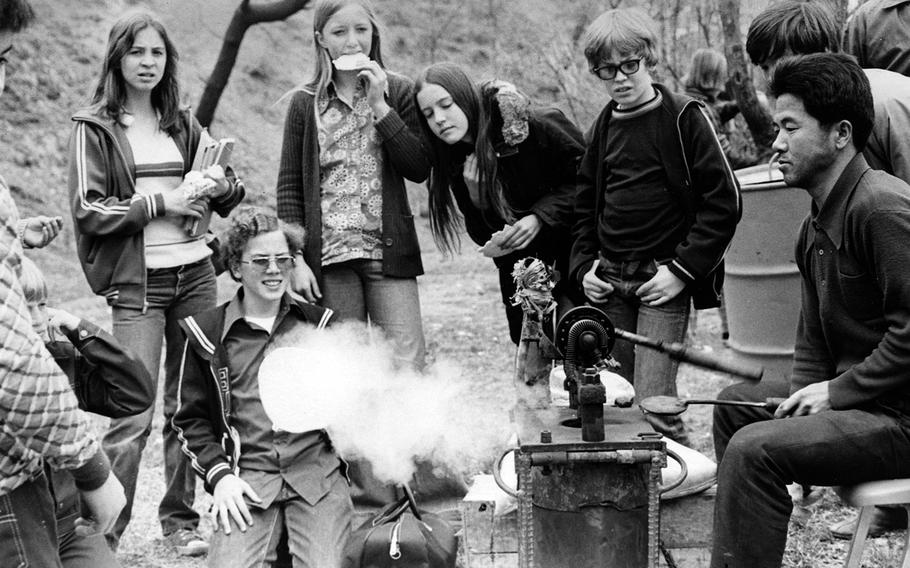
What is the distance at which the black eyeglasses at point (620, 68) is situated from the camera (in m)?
3.64

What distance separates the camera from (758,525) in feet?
8.95

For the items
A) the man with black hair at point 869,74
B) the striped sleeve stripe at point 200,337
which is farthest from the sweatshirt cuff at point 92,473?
the man with black hair at point 869,74

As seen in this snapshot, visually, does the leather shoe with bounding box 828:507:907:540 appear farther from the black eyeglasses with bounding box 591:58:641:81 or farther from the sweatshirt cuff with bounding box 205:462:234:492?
the sweatshirt cuff with bounding box 205:462:234:492

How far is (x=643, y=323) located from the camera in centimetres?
372

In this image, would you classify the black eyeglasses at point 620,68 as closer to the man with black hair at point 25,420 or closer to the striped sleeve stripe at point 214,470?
the striped sleeve stripe at point 214,470

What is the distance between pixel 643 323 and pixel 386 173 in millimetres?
1177

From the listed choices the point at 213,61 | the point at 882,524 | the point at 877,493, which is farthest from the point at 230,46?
the point at 213,61

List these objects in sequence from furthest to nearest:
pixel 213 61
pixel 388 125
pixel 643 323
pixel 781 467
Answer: pixel 213 61 < pixel 388 125 < pixel 643 323 < pixel 781 467

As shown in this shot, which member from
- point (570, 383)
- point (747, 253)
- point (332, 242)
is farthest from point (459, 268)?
point (570, 383)

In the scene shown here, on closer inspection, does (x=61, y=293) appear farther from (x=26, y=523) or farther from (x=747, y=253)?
(x=26, y=523)

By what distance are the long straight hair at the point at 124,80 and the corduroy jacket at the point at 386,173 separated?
1.54 ft

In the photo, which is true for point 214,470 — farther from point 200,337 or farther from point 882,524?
point 882,524

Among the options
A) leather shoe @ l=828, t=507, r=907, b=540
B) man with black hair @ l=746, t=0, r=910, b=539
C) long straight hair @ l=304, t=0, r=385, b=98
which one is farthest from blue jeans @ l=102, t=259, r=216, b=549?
leather shoe @ l=828, t=507, r=907, b=540

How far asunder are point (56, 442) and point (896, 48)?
329 cm
